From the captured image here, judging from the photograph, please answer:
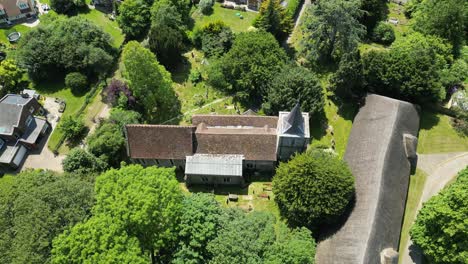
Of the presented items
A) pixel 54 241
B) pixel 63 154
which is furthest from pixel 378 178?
pixel 63 154

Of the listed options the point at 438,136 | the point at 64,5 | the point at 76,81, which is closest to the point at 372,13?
the point at 438,136

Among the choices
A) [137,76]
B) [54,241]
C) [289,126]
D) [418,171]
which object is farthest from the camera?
[137,76]

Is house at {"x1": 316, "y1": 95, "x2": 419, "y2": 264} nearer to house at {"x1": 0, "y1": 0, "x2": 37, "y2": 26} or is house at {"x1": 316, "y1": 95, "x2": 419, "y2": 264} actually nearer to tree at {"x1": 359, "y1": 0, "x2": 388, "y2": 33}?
tree at {"x1": 359, "y1": 0, "x2": 388, "y2": 33}

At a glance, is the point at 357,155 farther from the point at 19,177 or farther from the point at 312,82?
the point at 19,177

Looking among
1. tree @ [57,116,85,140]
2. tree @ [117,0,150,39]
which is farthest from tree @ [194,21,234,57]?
tree @ [57,116,85,140]

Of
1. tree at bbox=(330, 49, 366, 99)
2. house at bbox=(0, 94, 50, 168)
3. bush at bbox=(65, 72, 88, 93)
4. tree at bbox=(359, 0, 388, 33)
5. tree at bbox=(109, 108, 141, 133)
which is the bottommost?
house at bbox=(0, 94, 50, 168)

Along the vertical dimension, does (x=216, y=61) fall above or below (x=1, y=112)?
above

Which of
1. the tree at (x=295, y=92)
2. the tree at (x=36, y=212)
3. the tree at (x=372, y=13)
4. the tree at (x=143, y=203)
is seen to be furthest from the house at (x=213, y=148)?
the tree at (x=372, y=13)

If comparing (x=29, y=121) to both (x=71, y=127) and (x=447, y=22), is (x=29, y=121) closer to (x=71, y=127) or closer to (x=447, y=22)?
(x=71, y=127)
